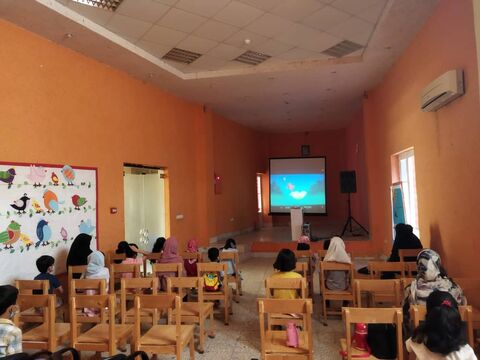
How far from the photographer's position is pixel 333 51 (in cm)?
595

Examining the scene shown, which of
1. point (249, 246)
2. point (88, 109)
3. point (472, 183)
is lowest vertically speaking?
point (249, 246)

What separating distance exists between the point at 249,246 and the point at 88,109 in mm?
5021

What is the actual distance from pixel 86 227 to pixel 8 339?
318cm

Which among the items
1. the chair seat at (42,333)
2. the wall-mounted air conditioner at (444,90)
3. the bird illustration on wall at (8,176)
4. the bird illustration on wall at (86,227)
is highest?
the wall-mounted air conditioner at (444,90)

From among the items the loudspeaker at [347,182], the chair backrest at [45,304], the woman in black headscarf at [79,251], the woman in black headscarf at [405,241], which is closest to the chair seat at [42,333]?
the chair backrest at [45,304]

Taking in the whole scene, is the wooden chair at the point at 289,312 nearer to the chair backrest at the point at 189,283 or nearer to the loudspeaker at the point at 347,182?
the chair backrest at the point at 189,283

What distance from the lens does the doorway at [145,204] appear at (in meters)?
6.67

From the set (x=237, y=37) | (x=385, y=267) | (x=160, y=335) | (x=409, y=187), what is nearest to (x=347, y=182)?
(x=409, y=187)

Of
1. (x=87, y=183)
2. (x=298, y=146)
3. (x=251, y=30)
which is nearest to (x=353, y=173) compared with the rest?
(x=298, y=146)

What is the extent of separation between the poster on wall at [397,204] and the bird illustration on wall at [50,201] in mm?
5271

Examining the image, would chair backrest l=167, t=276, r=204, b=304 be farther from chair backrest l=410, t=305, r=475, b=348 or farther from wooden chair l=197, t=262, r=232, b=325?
chair backrest l=410, t=305, r=475, b=348

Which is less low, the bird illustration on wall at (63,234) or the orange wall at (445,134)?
the orange wall at (445,134)

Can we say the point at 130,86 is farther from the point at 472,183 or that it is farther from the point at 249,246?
the point at 472,183

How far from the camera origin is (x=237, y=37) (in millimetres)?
5332
